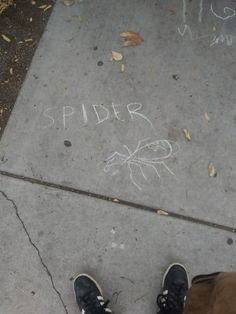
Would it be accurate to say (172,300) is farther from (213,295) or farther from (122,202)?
(213,295)

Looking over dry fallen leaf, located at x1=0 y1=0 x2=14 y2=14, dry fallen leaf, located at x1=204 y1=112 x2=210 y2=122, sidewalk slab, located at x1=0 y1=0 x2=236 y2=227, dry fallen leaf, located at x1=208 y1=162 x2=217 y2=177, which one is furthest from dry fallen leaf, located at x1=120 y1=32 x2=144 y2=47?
dry fallen leaf, located at x1=208 y1=162 x2=217 y2=177

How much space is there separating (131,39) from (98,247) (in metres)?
1.38

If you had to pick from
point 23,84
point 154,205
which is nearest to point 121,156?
point 154,205

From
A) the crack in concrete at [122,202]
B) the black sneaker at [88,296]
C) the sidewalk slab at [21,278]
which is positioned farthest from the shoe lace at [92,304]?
the crack in concrete at [122,202]

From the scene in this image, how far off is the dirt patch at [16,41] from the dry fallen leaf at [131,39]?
52 cm

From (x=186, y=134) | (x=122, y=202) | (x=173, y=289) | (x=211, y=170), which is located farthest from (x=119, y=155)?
(x=173, y=289)

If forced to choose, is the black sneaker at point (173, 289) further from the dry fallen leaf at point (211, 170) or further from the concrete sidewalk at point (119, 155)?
the dry fallen leaf at point (211, 170)

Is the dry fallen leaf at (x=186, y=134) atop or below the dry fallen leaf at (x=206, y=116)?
below

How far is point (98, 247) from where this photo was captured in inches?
106

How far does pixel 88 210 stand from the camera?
2.78m

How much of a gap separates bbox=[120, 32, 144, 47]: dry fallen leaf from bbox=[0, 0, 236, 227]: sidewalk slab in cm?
3

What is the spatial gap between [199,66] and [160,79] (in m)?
0.27

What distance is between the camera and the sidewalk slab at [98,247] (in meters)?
2.62

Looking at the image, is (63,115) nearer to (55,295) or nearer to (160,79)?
(160,79)
